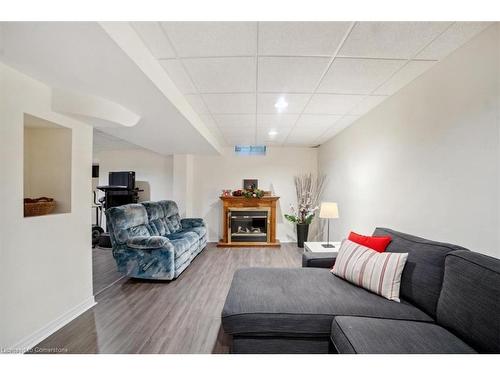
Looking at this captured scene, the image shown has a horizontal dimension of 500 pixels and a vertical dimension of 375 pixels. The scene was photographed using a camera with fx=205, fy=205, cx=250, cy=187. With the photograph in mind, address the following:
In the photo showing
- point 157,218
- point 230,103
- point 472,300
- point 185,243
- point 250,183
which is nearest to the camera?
point 472,300

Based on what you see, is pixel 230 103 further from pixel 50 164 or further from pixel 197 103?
pixel 50 164

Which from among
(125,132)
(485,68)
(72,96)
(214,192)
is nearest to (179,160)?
(214,192)

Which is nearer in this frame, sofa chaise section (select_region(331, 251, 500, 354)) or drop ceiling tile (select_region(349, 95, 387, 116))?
sofa chaise section (select_region(331, 251, 500, 354))

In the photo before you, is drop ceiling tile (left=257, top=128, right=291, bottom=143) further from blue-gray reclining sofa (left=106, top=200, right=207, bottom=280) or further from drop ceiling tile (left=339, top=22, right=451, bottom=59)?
blue-gray reclining sofa (left=106, top=200, right=207, bottom=280)

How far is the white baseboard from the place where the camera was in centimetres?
150

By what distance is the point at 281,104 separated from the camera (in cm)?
249

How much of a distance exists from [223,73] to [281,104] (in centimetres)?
91

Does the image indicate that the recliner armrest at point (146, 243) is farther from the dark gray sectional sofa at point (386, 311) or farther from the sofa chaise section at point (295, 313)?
the sofa chaise section at point (295, 313)

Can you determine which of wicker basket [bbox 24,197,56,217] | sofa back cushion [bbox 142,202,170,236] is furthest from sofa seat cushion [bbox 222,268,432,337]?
sofa back cushion [bbox 142,202,170,236]

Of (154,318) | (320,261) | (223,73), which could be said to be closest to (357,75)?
(223,73)

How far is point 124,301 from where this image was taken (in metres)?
2.29

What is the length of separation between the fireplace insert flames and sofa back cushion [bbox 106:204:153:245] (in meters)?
1.98

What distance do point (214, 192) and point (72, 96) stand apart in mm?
3552

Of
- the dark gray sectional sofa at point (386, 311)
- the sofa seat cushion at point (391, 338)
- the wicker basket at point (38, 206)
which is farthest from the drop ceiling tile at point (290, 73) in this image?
the wicker basket at point (38, 206)
